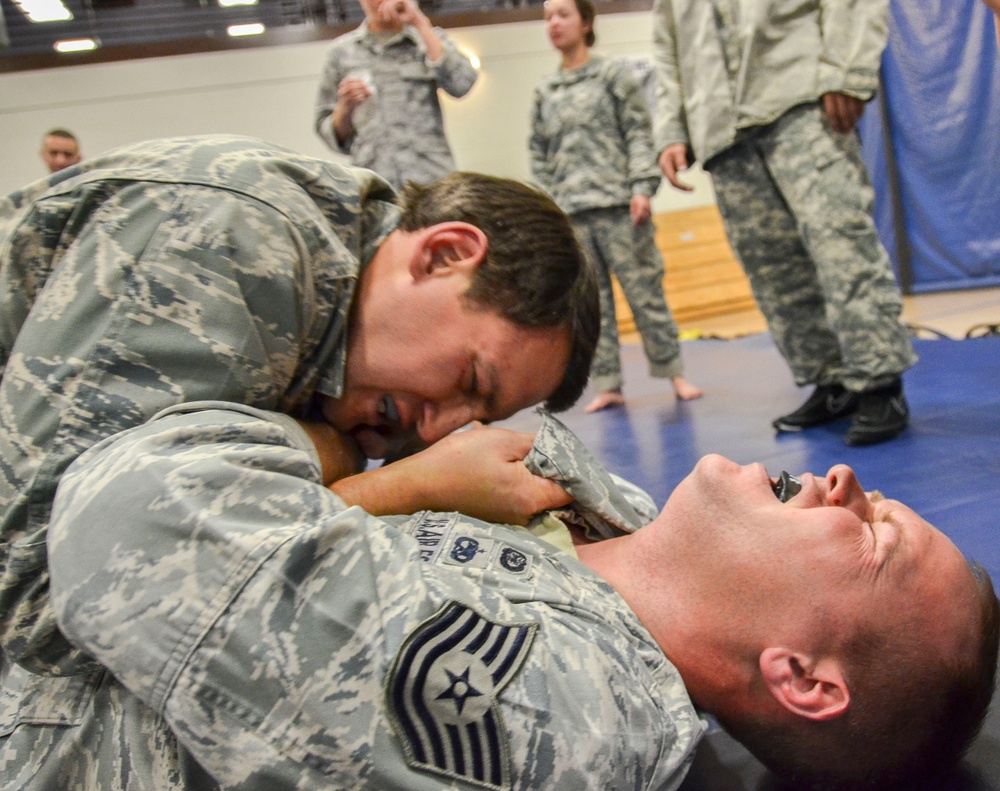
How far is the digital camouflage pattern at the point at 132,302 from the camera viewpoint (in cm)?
87

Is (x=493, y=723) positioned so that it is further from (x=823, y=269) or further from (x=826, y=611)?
(x=823, y=269)

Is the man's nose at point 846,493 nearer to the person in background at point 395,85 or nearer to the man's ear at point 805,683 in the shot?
the man's ear at point 805,683

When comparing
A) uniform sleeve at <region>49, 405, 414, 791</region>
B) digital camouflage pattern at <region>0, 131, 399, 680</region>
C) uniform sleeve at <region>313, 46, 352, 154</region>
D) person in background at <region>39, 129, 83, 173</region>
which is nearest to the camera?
uniform sleeve at <region>49, 405, 414, 791</region>

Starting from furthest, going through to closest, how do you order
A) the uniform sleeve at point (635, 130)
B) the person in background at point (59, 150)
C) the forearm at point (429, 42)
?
the person in background at point (59, 150), the uniform sleeve at point (635, 130), the forearm at point (429, 42)

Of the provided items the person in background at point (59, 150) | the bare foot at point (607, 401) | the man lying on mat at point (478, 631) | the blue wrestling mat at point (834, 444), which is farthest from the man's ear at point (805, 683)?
the person in background at point (59, 150)

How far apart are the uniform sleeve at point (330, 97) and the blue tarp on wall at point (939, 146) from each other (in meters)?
3.90

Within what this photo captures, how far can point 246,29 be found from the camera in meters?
7.36

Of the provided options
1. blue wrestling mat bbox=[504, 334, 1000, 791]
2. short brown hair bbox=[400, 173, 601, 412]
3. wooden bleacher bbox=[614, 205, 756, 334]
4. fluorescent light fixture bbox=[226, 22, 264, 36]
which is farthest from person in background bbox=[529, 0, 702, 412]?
fluorescent light fixture bbox=[226, 22, 264, 36]

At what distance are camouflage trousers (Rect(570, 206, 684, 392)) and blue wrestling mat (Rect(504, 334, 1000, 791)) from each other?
0.82ft

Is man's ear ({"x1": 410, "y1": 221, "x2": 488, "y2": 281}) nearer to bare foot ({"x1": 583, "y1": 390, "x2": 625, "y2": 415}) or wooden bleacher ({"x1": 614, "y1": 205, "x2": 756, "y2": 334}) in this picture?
bare foot ({"x1": 583, "y1": 390, "x2": 625, "y2": 415})

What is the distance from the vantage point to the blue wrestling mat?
3.86 ft

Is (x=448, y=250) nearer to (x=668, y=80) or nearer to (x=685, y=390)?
(x=668, y=80)

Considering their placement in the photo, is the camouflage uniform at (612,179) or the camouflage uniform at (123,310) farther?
the camouflage uniform at (612,179)

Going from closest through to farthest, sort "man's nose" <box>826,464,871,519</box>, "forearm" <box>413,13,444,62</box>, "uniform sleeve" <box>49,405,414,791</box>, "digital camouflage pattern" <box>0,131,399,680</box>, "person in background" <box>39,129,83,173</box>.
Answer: "uniform sleeve" <box>49,405,414,791</box>
"digital camouflage pattern" <box>0,131,399,680</box>
"man's nose" <box>826,464,871,519</box>
"forearm" <box>413,13,444,62</box>
"person in background" <box>39,129,83,173</box>
